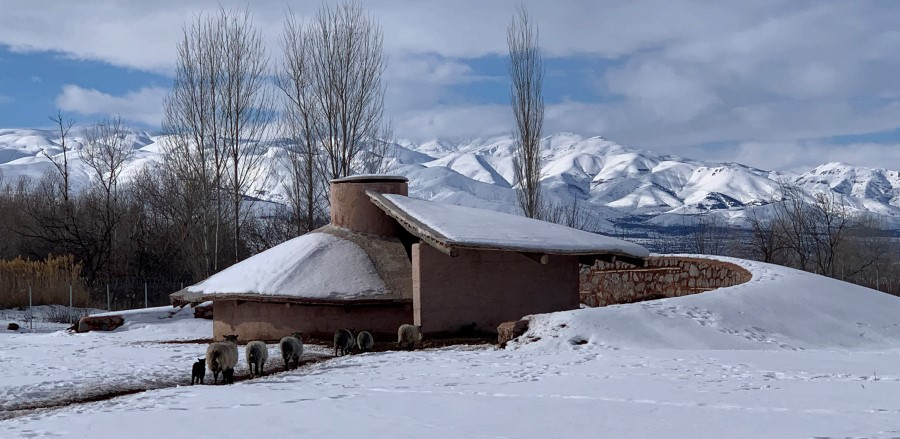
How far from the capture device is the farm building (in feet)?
56.3

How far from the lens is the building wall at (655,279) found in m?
21.3

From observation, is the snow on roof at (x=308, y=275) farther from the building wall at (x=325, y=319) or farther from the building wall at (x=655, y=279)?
the building wall at (x=655, y=279)

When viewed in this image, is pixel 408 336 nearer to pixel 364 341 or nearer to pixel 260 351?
pixel 364 341

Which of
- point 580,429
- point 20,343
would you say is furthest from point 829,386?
point 20,343

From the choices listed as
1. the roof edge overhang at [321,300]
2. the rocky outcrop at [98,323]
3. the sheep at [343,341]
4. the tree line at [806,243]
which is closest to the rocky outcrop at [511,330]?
the sheep at [343,341]

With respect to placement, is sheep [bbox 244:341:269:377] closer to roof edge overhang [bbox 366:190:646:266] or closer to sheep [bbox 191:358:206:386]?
sheep [bbox 191:358:206:386]

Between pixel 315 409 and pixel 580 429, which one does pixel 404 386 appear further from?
pixel 580 429

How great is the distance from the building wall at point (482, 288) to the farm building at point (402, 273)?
0.06 ft

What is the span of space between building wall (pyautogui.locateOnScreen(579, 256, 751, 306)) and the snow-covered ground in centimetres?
294

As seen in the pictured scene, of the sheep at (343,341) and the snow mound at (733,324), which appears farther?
the sheep at (343,341)

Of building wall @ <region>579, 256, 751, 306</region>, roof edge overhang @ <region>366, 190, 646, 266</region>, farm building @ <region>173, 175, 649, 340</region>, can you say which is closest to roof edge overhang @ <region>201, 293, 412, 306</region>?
farm building @ <region>173, 175, 649, 340</region>

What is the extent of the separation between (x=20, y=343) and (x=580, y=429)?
1605 centimetres

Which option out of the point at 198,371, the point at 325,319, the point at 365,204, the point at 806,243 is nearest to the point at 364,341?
the point at 325,319

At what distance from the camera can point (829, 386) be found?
9.94m
